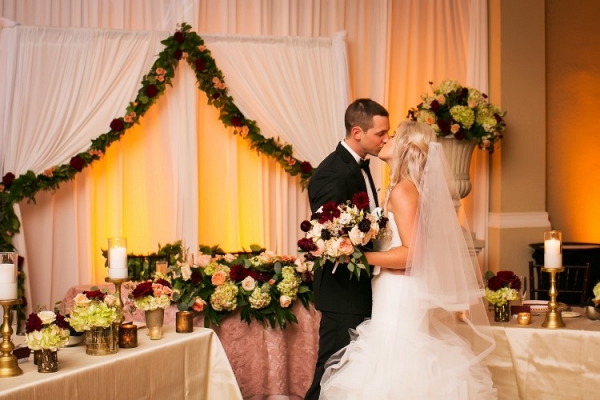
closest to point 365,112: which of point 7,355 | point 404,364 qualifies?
point 404,364

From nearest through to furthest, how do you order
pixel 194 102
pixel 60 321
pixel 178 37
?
pixel 60 321
pixel 178 37
pixel 194 102

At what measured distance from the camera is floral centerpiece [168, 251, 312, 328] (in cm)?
501

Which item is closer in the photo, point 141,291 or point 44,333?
point 44,333

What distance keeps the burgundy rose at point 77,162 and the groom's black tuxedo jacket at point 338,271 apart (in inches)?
128

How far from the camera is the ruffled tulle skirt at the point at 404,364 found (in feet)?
11.7

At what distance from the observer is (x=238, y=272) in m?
5.12

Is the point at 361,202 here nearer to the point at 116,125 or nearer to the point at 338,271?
the point at 338,271

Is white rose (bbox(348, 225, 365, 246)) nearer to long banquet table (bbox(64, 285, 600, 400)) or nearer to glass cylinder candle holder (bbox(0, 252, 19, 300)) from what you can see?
long banquet table (bbox(64, 285, 600, 400))

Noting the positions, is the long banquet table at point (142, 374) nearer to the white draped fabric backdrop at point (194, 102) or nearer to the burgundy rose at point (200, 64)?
the white draped fabric backdrop at point (194, 102)

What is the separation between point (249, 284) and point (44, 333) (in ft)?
6.54

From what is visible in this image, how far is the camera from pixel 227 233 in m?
7.85

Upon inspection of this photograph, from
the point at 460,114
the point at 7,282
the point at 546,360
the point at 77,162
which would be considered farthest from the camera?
the point at 77,162

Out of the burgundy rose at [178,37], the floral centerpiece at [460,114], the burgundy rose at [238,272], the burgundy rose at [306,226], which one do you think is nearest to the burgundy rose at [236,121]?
the burgundy rose at [178,37]

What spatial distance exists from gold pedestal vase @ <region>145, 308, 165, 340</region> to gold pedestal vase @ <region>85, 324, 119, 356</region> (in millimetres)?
351
